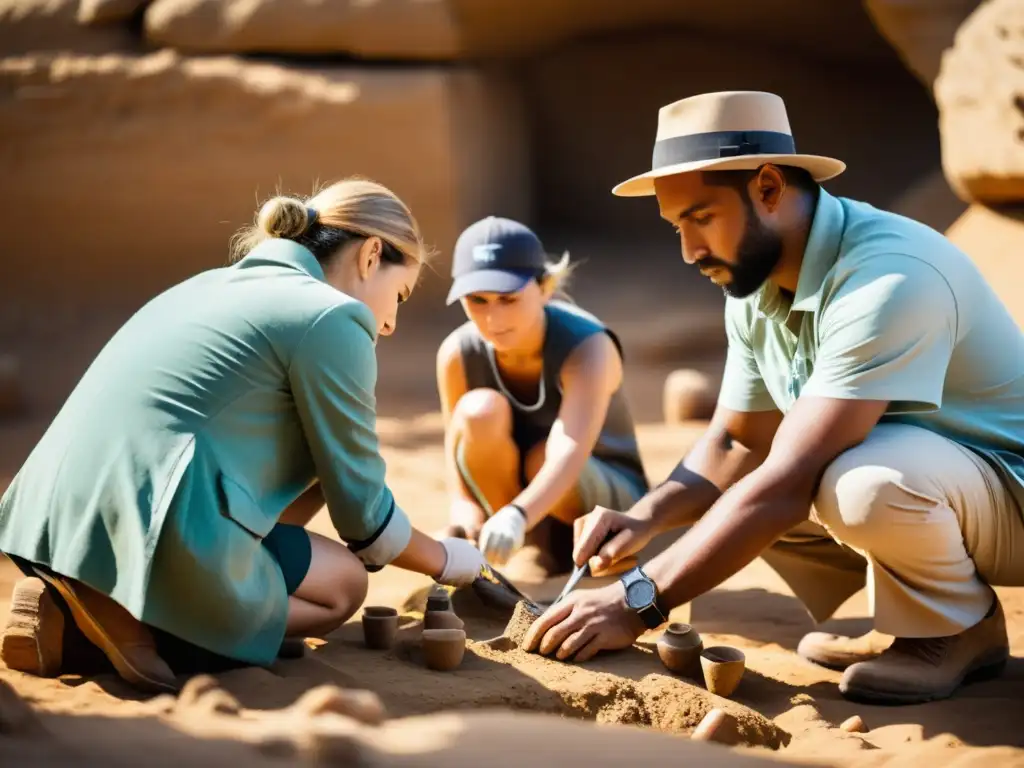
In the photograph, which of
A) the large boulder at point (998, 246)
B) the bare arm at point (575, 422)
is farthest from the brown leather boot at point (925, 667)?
the large boulder at point (998, 246)

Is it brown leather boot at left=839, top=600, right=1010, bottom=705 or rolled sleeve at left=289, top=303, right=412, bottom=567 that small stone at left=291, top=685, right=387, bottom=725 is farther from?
brown leather boot at left=839, top=600, right=1010, bottom=705

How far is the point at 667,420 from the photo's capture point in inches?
244

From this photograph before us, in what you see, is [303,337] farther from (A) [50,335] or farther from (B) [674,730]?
(A) [50,335]

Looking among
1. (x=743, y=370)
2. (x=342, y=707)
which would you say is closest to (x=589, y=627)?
(x=743, y=370)

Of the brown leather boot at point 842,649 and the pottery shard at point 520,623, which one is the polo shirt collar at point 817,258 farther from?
the pottery shard at point 520,623

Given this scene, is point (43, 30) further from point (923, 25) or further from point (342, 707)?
point (342, 707)

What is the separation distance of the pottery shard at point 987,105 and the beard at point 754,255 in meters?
3.43

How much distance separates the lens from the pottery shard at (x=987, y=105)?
18.7ft

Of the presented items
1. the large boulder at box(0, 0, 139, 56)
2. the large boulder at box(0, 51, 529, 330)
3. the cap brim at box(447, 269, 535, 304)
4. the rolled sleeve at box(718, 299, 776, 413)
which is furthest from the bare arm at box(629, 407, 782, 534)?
the large boulder at box(0, 0, 139, 56)

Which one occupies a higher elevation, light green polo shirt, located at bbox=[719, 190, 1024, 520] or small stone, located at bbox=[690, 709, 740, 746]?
light green polo shirt, located at bbox=[719, 190, 1024, 520]

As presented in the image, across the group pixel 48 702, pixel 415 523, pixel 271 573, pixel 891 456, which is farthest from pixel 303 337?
pixel 415 523

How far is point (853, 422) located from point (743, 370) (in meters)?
0.62

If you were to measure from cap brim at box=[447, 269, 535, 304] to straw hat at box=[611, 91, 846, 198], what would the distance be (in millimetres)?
830

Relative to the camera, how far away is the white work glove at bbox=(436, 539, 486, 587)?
2.86 m
